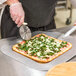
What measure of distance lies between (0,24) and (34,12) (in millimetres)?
279

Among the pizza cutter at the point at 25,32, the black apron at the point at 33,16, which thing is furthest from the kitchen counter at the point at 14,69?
the black apron at the point at 33,16

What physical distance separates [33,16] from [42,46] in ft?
1.03

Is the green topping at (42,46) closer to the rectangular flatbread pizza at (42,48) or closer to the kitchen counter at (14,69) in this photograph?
the rectangular flatbread pizza at (42,48)

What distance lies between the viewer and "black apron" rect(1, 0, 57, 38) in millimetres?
1222

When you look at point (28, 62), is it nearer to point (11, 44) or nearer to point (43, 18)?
point (11, 44)

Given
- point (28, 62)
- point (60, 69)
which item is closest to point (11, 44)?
point (28, 62)

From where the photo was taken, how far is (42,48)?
3.27ft

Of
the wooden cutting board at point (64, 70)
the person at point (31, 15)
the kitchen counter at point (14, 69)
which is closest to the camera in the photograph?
the wooden cutting board at point (64, 70)

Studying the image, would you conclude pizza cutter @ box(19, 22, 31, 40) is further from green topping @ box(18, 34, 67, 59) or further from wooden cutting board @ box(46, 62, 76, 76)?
wooden cutting board @ box(46, 62, 76, 76)

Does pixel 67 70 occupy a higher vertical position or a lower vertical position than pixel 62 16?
higher

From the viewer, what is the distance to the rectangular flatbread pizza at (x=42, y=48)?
932 millimetres

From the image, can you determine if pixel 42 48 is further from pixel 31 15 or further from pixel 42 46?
pixel 31 15

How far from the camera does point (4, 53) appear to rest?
0.98 metres

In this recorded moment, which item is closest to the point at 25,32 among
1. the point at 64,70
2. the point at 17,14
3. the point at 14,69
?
the point at 17,14
